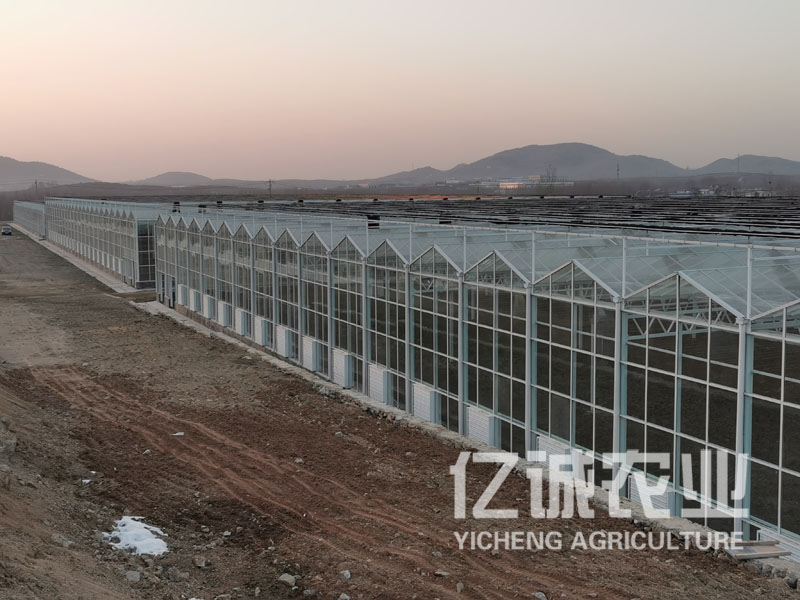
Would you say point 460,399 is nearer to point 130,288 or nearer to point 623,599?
point 623,599

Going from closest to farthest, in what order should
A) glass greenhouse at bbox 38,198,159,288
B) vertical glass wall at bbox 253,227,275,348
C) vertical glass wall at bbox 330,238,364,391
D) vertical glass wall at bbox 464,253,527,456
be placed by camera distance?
1. vertical glass wall at bbox 464,253,527,456
2. vertical glass wall at bbox 330,238,364,391
3. vertical glass wall at bbox 253,227,275,348
4. glass greenhouse at bbox 38,198,159,288

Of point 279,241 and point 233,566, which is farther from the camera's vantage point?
point 279,241

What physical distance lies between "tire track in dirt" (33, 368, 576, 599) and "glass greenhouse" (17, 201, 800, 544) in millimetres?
4802

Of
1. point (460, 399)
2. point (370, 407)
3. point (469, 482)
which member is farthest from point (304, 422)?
point (469, 482)

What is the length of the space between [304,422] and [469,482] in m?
7.47

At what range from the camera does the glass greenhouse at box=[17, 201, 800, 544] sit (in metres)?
17.8

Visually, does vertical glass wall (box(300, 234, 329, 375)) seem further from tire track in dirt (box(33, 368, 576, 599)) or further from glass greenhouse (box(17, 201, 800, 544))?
tire track in dirt (box(33, 368, 576, 599))

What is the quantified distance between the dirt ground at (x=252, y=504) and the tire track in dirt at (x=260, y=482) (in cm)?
5

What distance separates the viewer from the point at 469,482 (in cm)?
2147

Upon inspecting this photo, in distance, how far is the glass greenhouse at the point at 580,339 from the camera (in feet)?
58.2

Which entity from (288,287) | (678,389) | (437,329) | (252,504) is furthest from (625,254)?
(288,287)

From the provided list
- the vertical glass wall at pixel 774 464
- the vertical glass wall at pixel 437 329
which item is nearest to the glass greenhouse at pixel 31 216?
the vertical glass wall at pixel 437 329

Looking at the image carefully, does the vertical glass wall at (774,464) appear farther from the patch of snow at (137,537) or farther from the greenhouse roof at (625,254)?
the patch of snow at (137,537)

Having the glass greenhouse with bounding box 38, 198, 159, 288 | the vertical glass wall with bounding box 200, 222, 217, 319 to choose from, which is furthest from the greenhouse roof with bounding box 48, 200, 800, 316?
the glass greenhouse with bounding box 38, 198, 159, 288
